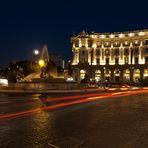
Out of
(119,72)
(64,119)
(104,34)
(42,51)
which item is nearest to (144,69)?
(119,72)

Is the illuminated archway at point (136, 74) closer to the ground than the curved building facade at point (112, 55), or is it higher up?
closer to the ground

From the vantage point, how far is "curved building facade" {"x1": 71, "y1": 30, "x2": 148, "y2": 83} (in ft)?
359

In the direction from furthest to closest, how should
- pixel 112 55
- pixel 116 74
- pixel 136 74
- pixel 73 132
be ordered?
pixel 112 55 → pixel 116 74 → pixel 136 74 → pixel 73 132

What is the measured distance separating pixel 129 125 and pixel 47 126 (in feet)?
10.4

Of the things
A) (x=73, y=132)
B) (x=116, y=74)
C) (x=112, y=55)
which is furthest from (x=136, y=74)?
(x=73, y=132)

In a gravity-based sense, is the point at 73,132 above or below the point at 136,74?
below

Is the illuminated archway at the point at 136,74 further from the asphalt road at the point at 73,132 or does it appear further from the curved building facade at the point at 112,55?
the asphalt road at the point at 73,132

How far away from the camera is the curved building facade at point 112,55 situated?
4306 inches

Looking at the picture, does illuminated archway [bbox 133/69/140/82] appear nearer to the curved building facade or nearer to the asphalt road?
the curved building facade

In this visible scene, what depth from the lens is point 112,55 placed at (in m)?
116

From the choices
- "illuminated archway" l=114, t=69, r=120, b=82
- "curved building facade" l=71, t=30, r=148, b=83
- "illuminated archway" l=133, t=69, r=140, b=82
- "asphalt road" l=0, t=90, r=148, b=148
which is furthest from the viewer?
"illuminated archway" l=114, t=69, r=120, b=82

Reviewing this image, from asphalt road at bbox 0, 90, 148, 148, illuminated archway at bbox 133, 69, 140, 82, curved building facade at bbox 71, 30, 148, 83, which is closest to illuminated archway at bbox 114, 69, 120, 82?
curved building facade at bbox 71, 30, 148, 83

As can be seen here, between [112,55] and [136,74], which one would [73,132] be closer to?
[136,74]

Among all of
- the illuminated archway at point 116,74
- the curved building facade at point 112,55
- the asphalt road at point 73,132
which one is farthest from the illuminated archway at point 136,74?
the asphalt road at point 73,132
